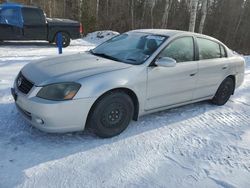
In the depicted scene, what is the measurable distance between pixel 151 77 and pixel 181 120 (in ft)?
3.64

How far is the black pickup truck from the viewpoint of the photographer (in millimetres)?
11133

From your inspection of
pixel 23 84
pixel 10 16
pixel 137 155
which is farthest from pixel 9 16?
pixel 137 155

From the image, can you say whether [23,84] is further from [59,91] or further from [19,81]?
[59,91]

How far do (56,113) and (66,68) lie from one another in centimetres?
75

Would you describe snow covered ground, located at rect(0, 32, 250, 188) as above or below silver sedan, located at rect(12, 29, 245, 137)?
below

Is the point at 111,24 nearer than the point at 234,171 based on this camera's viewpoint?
No

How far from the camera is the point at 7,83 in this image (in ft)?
19.6

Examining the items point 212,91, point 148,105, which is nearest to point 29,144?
point 148,105

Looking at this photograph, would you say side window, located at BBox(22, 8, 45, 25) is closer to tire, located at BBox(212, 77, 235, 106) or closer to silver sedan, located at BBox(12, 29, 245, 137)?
silver sedan, located at BBox(12, 29, 245, 137)

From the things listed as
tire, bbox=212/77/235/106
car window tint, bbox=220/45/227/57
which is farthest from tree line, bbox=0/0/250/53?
tire, bbox=212/77/235/106

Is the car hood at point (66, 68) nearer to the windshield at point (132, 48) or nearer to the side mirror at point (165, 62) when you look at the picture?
the windshield at point (132, 48)

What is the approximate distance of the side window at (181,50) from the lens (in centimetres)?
441

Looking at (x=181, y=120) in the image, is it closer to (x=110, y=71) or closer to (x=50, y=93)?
(x=110, y=71)

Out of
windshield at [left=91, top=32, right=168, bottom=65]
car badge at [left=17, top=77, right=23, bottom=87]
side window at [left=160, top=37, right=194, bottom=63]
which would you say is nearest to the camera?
car badge at [left=17, top=77, right=23, bottom=87]
